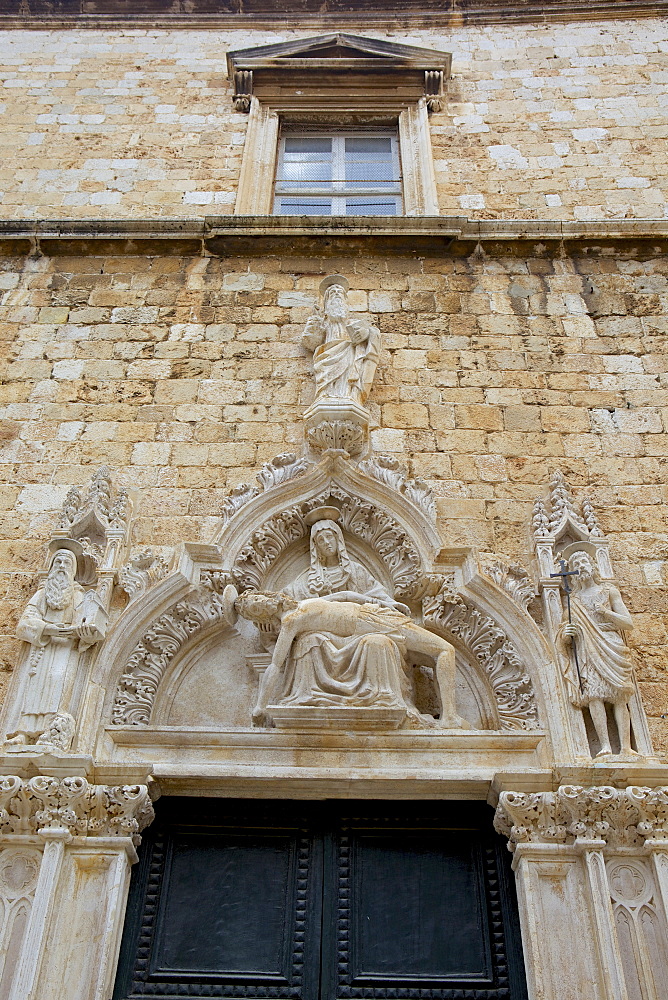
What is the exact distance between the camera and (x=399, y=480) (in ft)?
18.2

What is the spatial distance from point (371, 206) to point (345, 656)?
4.52m

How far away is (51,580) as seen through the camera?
495 cm

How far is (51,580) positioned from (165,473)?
42.2 inches

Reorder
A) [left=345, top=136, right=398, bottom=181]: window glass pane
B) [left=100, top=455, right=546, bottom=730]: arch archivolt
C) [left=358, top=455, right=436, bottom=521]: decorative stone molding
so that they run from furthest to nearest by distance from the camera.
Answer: [left=345, top=136, right=398, bottom=181]: window glass pane
[left=358, top=455, right=436, bottom=521]: decorative stone molding
[left=100, top=455, right=546, bottom=730]: arch archivolt

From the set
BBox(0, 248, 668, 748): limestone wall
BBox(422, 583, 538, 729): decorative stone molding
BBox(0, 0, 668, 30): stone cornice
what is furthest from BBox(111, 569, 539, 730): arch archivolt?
BBox(0, 0, 668, 30): stone cornice

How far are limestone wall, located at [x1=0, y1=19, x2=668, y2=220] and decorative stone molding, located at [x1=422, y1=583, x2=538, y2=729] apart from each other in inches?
147

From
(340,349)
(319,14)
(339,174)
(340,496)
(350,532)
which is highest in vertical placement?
(319,14)

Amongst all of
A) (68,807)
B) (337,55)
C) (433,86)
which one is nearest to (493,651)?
(68,807)

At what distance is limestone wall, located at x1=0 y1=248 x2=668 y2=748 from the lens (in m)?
5.49

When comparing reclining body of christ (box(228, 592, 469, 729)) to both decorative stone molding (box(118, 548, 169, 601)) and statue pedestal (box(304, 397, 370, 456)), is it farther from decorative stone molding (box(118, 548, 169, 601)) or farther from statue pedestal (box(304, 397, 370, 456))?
statue pedestal (box(304, 397, 370, 456))

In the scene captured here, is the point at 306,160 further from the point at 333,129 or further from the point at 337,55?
the point at 337,55

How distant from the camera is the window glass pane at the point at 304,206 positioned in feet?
25.6

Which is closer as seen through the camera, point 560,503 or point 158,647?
point 158,647

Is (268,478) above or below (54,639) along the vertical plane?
above
